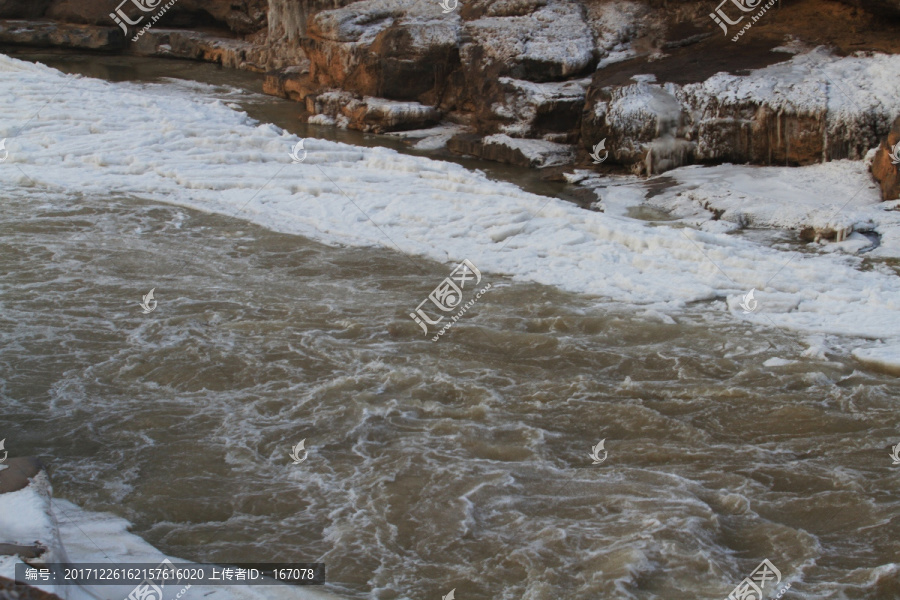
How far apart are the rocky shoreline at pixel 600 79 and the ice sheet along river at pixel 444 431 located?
5.18 meters

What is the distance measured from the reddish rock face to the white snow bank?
861cm

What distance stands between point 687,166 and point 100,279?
7.98 meters

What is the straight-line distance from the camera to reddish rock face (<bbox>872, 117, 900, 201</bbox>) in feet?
31.7

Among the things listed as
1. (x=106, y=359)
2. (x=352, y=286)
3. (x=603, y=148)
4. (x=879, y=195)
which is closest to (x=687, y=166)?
(x=603, y=148)

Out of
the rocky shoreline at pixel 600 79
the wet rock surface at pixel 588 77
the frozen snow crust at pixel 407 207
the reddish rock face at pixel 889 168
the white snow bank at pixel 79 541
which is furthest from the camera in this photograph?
the wet rock surface at pixel 588 77

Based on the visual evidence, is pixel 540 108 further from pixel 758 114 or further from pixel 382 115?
pixel 758 114

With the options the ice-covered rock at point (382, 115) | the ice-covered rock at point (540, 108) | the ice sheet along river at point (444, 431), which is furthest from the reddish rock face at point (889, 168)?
the ice-covered rock at point (382, 115)

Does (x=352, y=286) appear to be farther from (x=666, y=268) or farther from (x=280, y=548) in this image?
(x=280, y=548)

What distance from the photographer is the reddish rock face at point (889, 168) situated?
9672 millimetres

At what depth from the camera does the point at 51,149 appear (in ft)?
35.6

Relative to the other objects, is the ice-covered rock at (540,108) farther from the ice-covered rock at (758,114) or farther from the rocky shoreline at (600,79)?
the ice-covered rock at (758,114)

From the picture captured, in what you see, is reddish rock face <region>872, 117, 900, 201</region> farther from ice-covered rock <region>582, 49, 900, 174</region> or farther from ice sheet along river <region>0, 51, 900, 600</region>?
ice sheet along river <region>0, 51, 900, 600</region>

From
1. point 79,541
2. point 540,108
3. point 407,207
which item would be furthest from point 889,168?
point 79,541

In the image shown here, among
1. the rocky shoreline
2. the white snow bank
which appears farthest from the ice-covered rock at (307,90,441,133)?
the white snow bank
